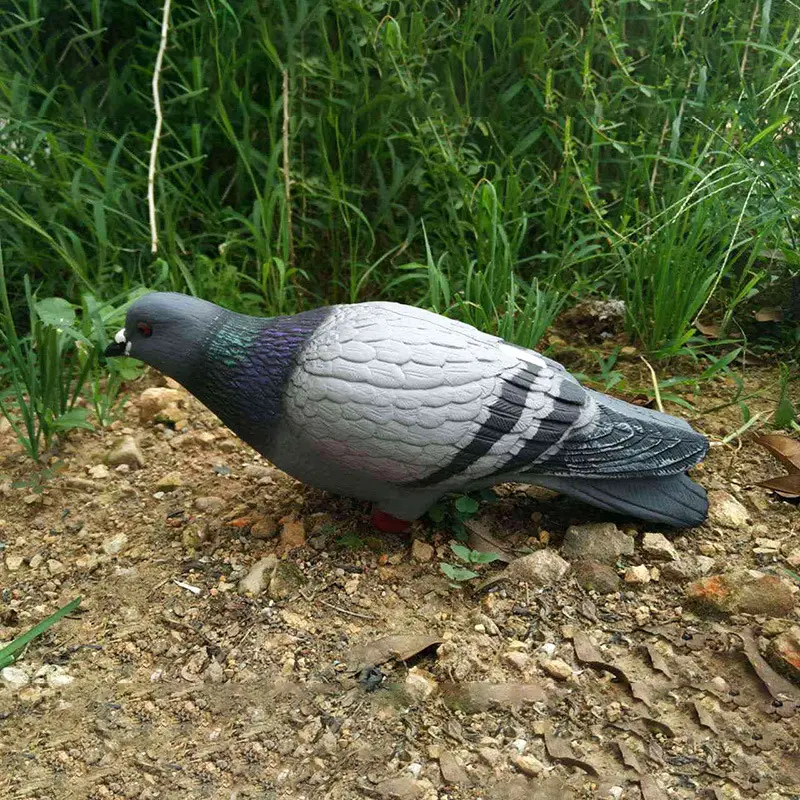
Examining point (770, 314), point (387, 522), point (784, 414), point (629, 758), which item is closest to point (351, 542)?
point (387, 522)

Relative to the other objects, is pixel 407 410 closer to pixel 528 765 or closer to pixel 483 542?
pixel 483 542

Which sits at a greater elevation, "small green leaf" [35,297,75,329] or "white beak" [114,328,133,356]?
"white beak" [114,328,133,356]

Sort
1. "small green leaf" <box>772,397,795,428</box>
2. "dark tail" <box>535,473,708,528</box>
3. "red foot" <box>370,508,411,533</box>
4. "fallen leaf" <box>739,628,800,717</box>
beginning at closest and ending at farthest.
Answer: "fallen leaf" <box>739,628,800,717</box>, "dark tail" <box>535,473,708,528</box>, "red foot" <box>370,508,411,533</box>, "small green leaf" <box>772,397,795,428</box>

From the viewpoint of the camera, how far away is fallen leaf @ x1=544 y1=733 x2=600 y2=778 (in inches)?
70.6

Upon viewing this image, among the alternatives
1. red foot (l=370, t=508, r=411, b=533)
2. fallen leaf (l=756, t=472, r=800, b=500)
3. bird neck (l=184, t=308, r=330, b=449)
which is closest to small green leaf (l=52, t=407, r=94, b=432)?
bird neck (l=184, t=308, r=330, b=449)

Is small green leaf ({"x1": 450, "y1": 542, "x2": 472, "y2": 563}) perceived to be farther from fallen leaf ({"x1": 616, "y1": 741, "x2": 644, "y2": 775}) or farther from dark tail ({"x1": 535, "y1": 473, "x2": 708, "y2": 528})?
fallen leaf ({"x1": 616, "y1": 741, "x2": 644, "y2": 775})

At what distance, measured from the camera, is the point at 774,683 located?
77.2 inches

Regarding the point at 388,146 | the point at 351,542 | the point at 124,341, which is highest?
the point at 388,146

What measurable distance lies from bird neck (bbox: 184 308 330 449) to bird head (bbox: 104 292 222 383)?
0.10ft

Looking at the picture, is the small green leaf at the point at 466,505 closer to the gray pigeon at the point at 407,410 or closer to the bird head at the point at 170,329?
the gray pigeon at the point at 407,410

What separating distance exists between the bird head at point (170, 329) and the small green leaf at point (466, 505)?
829 mm

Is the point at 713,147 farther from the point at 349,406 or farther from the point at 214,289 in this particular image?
the point at 349,406

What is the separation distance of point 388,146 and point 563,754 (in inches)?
103

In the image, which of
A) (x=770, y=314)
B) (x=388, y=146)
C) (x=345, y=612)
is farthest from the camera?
(x=388, y=146)
